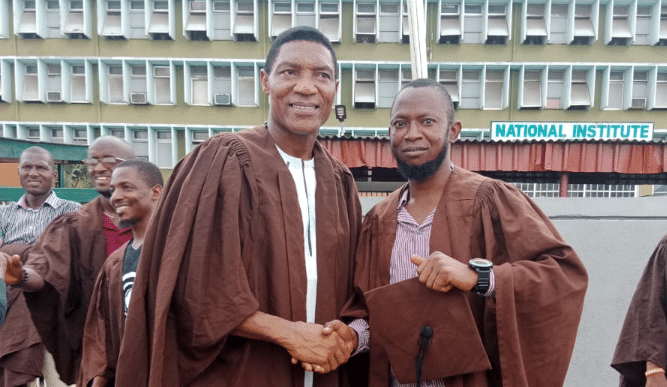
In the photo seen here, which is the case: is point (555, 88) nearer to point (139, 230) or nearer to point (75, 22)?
point (139, 230)

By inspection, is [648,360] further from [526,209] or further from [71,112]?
[71,112]

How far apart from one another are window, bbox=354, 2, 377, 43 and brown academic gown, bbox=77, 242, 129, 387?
20.9m

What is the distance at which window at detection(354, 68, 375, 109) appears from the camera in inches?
838

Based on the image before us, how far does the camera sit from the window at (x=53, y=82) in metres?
21.6

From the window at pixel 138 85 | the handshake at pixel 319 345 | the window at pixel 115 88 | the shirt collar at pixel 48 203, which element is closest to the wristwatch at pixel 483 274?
the handshake at pixel 319 345

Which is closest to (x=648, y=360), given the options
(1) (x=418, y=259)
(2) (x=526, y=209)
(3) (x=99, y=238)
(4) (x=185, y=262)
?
(2) (x=526, y=209)

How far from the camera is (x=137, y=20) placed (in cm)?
2152

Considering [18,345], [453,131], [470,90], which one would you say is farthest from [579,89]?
[18,345]

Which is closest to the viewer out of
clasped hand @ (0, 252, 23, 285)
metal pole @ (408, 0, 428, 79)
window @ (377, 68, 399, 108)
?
clasped hand @ (0, 252, 23, 285)

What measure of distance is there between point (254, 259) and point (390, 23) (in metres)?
21.9

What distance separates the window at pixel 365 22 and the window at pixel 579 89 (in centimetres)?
1078

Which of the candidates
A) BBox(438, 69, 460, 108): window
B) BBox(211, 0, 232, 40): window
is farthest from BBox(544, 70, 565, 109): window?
BBox(211, 0, 232, 40): window

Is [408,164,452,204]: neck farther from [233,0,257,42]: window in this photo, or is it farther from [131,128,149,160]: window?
[131,128,149,160]: window

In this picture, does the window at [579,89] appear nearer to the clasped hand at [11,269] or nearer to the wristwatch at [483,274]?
the wristwatch at [483,274]
